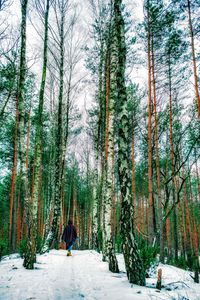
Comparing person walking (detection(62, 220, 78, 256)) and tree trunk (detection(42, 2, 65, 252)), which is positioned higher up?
tree trunk (detection(42, 2, 65, 252))

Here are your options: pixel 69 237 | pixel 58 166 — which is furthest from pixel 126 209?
pixel 69 237

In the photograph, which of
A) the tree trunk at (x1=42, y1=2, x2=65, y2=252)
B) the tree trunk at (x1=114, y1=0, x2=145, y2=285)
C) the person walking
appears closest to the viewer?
the tree trunk at (x1=114, y1=0, x2=145, y2=285)

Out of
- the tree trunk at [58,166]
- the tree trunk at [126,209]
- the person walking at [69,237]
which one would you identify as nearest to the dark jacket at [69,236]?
the person walking at [69,237]

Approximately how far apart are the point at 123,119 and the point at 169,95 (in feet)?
23.1

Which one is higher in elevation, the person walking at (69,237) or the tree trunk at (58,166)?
the tree trunk at (58,166)

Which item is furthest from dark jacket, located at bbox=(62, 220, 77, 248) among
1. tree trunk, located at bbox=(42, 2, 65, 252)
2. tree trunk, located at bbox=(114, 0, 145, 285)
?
tree trunk, located at bbox=(114, 0, 145, 285)

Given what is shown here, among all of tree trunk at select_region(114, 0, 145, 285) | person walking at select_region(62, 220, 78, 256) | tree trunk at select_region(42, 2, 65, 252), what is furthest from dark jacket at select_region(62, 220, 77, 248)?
tree trunk at select_region(114, 0, 145, 285)

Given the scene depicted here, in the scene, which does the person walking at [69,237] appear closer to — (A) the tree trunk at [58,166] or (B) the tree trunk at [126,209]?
(A) the tree trunk at [58,166]

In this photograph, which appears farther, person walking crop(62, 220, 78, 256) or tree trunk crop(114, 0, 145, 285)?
person walking crop(62, 220, 78, 256)

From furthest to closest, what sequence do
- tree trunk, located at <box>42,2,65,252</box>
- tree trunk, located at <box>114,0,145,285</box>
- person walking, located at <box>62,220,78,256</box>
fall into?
tree trunk, located at <box>42,2,65,252</box> → person walking, located at <box>62,220,78,256</box> → tree trunk, located at <box>114,0,145,285</box>

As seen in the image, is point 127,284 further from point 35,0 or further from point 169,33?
point 169,33

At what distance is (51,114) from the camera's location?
13141mm

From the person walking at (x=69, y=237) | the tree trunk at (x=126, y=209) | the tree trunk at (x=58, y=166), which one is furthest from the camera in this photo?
the tree trunk at (x=58, y=166)

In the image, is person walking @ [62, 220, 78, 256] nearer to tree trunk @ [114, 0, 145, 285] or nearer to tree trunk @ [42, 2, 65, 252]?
tree trunk @ [42, 2, 65, 252]
